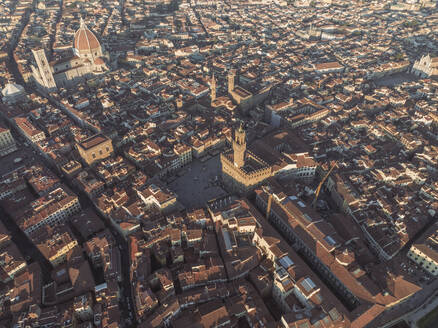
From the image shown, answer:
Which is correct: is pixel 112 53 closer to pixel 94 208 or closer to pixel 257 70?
pixel 257 70

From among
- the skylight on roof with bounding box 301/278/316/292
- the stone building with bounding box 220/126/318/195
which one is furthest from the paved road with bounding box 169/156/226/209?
the skylight on roof with bounding box 301/278/316/292

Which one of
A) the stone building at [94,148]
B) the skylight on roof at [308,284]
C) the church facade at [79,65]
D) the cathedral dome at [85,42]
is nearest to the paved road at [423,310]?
the skylight on roof at [308,284]

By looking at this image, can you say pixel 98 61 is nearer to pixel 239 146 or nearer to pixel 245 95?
pixel 245 95

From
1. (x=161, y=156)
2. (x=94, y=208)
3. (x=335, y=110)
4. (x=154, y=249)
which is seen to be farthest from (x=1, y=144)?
(x=335, y=110)

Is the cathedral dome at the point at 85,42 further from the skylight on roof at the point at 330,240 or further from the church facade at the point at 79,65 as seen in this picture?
the skylight on roof at the point at 330,240

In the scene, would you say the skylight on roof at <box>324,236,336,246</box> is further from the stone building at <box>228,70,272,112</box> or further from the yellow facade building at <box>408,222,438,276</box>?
the stone building at <box>228,70,272,112</box>

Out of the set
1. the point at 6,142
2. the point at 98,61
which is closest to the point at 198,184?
the point at 6,142
